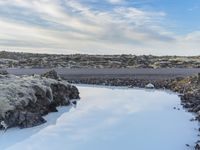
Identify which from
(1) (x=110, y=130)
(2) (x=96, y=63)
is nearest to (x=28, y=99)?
(1) (x=110, y=130)

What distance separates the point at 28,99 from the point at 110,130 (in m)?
6.24

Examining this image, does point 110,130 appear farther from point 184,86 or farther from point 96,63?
point 96,63

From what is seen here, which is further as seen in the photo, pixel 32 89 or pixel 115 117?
pixel 32 89

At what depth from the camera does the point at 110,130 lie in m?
22.9

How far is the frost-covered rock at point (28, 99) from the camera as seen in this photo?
2394 cm

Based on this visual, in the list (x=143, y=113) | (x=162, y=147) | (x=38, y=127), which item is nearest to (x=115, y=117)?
(x=143, y=113)

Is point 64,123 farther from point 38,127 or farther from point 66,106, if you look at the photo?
point 66,106

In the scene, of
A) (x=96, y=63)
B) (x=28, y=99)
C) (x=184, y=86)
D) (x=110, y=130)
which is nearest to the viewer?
(x=110, y=130)

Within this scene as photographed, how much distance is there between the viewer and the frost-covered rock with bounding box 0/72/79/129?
23.9 metres

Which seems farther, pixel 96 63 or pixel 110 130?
pixel 96 63

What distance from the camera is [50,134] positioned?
2206 cm

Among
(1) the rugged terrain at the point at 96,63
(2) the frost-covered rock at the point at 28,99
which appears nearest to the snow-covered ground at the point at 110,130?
(2) the frost-covered rock at the point at 28,99

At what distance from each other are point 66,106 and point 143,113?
6.22 metres

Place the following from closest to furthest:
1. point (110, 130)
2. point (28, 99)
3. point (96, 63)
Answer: point (110, 130) < point (28, 99) < point (96, 63)
